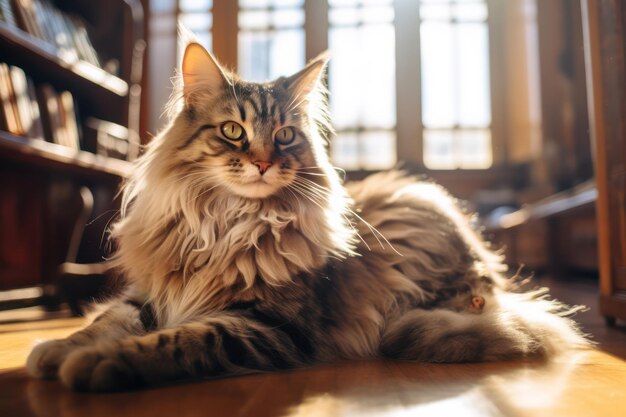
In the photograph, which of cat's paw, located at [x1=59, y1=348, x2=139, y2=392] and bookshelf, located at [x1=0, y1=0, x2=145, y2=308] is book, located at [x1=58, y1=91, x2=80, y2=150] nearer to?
bookshelf, located at [x1=0, y1=0, x2=145, y2=308]

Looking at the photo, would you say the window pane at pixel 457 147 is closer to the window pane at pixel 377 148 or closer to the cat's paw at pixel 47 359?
the window pane at pixel 377 148

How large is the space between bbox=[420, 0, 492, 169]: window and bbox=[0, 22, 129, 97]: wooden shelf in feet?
14.8

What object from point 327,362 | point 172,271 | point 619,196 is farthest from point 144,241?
point 619,196

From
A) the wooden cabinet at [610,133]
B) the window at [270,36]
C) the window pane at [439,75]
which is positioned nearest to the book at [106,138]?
the wooden cabinet at [610,133]

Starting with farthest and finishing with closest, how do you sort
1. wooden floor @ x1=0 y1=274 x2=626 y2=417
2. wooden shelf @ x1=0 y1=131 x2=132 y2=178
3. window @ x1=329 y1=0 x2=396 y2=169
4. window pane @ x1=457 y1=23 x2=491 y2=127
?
window pane @ x1=457 y1=23 x2=491 y2=127 < window @ x1=329 y1=0 x2=396 y2=169 < wooden shelf @ x1=0 y1=131 x2=132 y2=178 < wooden floor @ x1=0 y1=274 x2=626 y2=417

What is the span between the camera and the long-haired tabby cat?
3.93 feet

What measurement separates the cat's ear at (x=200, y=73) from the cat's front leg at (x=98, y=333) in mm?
539

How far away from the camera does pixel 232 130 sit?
133cm

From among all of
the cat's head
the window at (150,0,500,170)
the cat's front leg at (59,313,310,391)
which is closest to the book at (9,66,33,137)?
the cat's head

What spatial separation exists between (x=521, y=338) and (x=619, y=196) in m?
0.73

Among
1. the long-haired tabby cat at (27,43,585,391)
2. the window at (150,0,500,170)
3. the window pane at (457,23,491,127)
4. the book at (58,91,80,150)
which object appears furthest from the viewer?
the window pane at (457,23,491,127)

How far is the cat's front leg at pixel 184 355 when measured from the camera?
0.93 m

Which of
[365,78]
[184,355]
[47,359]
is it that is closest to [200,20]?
[365,78]

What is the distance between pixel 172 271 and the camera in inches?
51.0
